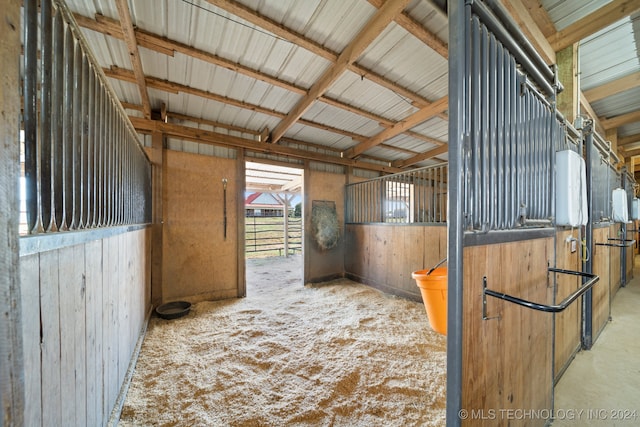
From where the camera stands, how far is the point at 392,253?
3.56 meters

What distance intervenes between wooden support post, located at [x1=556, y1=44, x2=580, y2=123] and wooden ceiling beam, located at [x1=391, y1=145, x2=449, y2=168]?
7.75 feet

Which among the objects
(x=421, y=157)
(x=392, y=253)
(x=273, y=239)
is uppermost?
(x=421, y=157)

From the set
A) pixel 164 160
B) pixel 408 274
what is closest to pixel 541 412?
pixel 408 274

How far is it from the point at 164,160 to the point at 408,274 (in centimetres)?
370

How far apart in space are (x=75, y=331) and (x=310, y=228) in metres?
3.35

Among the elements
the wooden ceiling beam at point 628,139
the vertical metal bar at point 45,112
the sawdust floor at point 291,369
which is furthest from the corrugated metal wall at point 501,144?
the wooden ceiling beam at point 628,139

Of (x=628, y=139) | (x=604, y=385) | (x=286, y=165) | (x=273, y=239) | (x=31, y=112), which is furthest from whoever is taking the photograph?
(x=273, y=239)

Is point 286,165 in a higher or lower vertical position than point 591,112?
lower

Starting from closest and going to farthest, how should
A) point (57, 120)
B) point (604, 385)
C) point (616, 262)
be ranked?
point (57, 120) < point (604, 385) < point (616, 262)

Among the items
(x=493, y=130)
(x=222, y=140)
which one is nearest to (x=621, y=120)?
(x=493, y=130)

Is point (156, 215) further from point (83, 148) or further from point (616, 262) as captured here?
point (616, 262)

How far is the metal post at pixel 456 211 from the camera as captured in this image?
793 millimetres

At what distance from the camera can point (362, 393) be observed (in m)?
1.47

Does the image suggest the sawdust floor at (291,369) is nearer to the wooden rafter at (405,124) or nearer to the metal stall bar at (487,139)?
the metal stall bar at (487,139)
